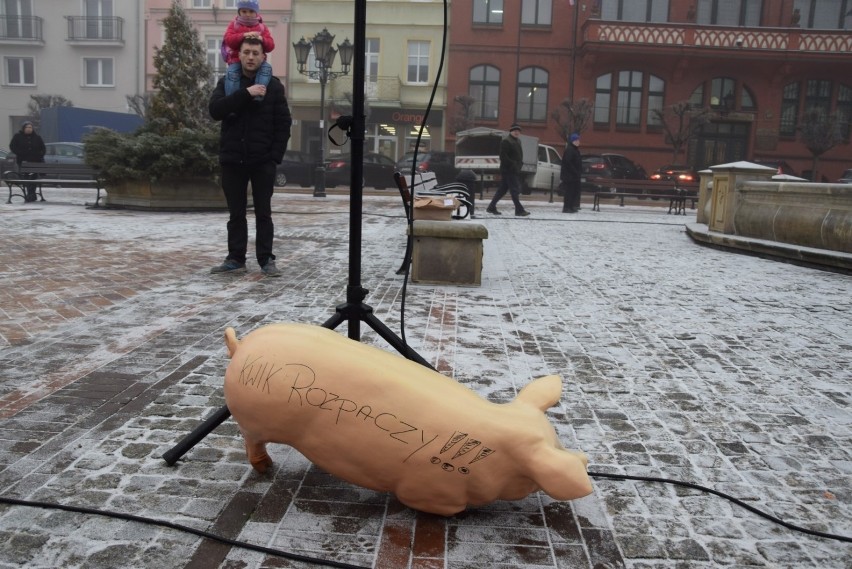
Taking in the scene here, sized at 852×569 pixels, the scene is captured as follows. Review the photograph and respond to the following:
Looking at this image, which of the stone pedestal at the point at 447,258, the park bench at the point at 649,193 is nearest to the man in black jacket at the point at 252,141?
the stone pedestal at the point at 447,258

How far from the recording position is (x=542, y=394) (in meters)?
2.61

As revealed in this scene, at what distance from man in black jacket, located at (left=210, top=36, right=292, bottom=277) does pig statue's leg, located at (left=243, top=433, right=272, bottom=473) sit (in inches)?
161

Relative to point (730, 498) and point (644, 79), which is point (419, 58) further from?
point (730, 498)

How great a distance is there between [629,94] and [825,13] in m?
10.1

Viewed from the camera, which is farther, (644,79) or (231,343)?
(644,79)

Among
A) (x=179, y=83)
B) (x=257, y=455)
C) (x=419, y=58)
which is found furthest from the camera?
(x=419, y=58)

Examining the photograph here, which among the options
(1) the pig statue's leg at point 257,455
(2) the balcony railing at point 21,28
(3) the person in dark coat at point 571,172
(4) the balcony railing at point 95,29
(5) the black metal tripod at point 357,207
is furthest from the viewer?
(2) the balcony railing at point 21,28

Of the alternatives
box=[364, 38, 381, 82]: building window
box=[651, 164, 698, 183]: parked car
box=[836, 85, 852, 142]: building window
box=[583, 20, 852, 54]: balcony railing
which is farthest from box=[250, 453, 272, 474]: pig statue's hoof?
box=[836, 85, 852, 142]: building window

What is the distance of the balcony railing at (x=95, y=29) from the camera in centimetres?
4047

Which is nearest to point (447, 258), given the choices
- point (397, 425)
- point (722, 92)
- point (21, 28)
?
point (397, 425)

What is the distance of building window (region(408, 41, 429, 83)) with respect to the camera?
3816cm

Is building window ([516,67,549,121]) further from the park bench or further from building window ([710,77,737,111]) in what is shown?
the park bench

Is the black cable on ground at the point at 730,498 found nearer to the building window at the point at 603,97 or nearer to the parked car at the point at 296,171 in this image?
the parked car at the point at 296,171

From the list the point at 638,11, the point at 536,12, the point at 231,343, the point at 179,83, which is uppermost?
the point at 638,11
